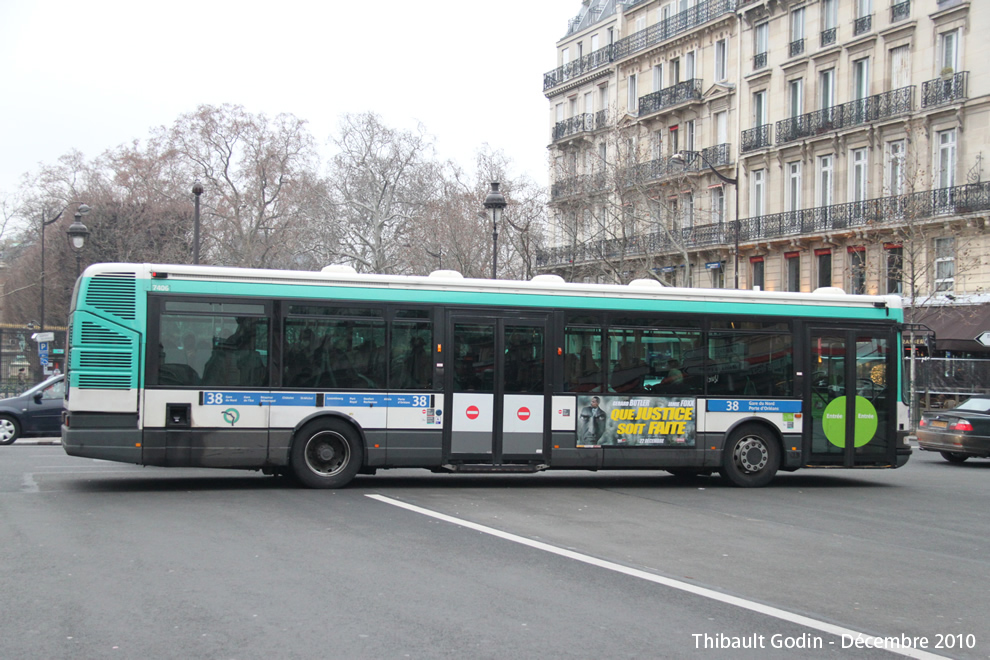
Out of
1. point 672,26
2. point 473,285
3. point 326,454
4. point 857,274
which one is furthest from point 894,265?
point 326,454

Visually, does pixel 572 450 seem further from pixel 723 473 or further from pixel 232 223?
pixel 232 223

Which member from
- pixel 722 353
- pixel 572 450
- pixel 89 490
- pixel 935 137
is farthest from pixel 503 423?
pixel 935 137

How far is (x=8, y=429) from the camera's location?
22203mm

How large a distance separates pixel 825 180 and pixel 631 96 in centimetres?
1461

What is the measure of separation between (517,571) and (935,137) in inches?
1340

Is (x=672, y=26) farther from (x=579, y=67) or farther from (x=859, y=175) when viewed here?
(x=859, y=175)

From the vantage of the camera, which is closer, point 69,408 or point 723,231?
point 69,408

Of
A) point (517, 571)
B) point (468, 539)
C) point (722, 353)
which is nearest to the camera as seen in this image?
point (517, 571)

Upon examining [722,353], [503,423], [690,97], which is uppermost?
[690,97]

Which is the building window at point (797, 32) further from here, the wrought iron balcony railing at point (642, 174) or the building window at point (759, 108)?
the wrought iron balcony railing at point (642, 174)

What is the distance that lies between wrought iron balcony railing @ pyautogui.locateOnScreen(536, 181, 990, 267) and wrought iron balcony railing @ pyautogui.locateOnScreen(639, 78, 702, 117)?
684cm

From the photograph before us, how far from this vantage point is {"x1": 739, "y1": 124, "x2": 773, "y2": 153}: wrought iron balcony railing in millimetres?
44219

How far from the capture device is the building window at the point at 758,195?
146ft

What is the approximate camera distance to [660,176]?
45312 mm
